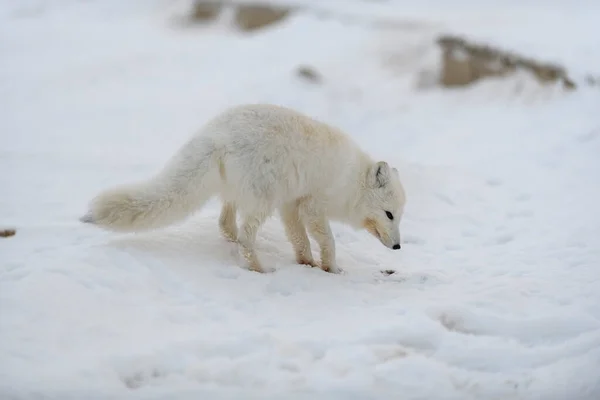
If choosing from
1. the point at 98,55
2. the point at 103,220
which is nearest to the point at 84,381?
the point at 103,220

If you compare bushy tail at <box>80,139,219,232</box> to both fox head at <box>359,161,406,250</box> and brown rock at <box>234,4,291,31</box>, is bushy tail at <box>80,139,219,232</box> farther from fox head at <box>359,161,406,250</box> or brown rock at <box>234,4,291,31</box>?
brown rock at <box>234,4,291,31</box>

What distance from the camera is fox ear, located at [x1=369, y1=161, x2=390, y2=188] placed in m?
4.61

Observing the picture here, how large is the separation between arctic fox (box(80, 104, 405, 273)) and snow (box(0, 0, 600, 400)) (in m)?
0.25

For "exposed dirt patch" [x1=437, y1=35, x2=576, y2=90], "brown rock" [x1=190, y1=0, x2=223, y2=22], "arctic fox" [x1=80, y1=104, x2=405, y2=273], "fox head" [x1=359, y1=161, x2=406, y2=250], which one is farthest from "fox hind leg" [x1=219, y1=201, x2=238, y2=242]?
"brown rock" [x1=190, y1=0, x2=223, y2=22]

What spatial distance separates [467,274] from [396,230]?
660 millimetres

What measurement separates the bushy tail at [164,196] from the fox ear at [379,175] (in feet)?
4.05

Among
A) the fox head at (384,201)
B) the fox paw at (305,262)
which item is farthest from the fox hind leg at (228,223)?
the fox head at (384,201)

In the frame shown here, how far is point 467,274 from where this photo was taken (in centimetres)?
473

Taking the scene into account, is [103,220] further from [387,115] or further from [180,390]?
[387,115]

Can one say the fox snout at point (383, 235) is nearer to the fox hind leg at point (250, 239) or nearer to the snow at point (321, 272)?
the snow at point (321, 272)

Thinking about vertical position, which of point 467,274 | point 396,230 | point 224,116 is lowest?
point 467,274

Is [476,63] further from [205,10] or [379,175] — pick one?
[205,10]

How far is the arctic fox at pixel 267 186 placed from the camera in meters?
3.92

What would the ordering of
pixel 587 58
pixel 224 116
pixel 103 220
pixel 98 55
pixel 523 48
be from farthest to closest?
pixel 98 55, pixel 523 48, pixel 587 58, pixel 224 116, pixel 103 220
